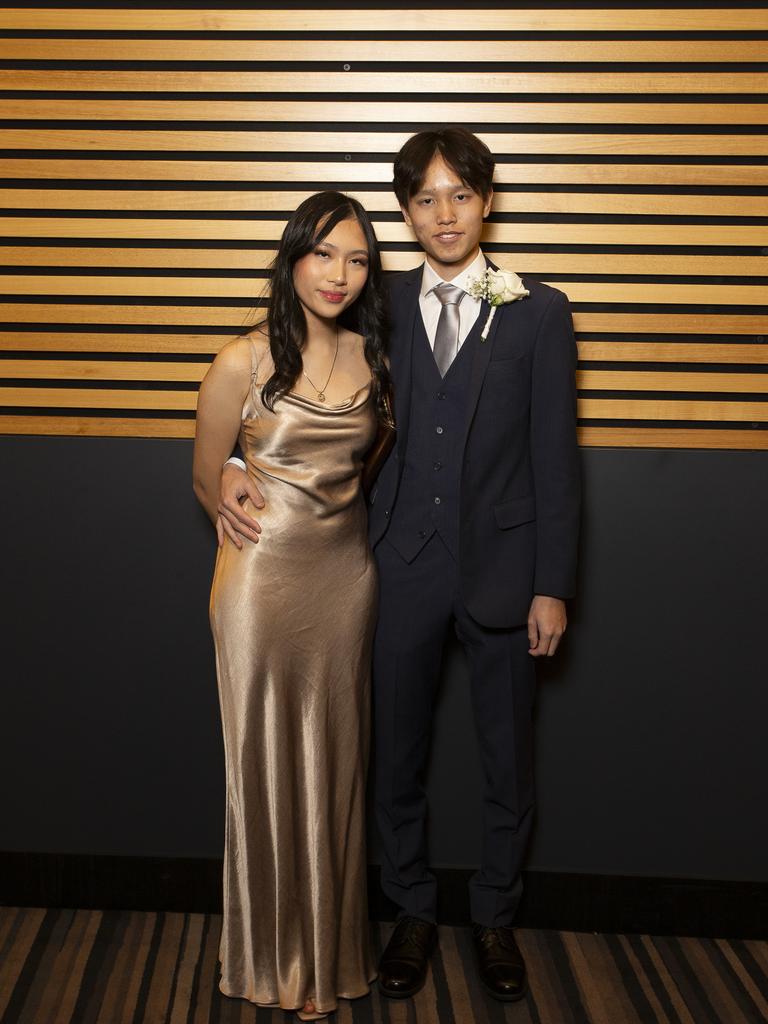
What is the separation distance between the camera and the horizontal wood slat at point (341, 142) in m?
2.89

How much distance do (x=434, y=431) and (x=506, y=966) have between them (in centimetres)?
149

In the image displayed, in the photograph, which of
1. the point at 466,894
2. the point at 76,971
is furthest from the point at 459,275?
the point at 76,971

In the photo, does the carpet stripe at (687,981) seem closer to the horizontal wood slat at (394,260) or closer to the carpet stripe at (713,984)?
the carpet stripe at (713,984)

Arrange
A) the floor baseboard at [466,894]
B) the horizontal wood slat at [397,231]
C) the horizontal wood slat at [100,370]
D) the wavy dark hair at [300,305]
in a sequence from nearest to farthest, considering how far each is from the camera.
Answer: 1. the wavy dark hair at [300,305]
2. the horizontal wood slat at [397,231]
3. the horizontal wood slat at [100,370]
4. the floor baseboard at [466,894]

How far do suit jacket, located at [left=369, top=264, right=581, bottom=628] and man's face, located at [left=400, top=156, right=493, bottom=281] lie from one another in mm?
165

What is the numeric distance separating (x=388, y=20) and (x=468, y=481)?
1.28 meters

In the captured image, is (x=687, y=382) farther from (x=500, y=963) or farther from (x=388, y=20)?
(x=500, y=963)

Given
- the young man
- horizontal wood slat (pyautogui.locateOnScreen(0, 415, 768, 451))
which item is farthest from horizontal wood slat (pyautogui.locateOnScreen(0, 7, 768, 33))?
horizontal wood slat (pyautogui.locateOnScreen(0, 415, 768, 451))

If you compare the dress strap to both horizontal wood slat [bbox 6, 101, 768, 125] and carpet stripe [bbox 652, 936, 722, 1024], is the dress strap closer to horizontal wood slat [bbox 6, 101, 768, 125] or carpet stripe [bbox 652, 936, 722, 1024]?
horizontal wood slat [bbox 6, 101, 768, 125]

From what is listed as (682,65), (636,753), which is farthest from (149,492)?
(682,65)

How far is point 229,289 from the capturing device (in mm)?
2998

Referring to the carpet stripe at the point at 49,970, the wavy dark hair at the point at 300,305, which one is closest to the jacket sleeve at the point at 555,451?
the wavy dark hair at the point at 300,305

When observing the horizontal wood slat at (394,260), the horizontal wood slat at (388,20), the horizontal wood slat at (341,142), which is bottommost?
the horizontal wood slat at (394,260)

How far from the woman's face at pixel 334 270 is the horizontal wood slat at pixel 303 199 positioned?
1.51 feet
